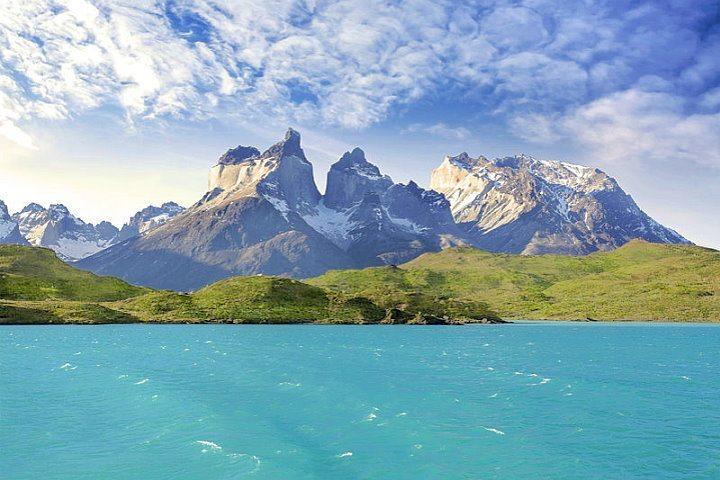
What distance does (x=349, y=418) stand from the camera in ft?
203

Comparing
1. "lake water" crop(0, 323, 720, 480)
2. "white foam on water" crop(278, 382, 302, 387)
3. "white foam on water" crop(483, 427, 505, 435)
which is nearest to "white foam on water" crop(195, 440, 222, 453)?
"lake water" crop(0, 323, 720, 480)

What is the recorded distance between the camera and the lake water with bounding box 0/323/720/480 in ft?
148

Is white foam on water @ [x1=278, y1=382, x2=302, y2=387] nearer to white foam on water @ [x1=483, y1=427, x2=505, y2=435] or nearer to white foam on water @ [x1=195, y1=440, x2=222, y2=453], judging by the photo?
white foam on water @ [x1=195, y1=440, x2=222, y2=453]

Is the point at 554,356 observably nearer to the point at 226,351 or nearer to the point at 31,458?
the point at 226,351

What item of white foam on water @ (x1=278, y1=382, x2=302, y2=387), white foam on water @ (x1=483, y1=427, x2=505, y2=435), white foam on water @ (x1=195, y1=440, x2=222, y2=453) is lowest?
white foam on water @ (x1=195, y1=440, x2=222, y2=453)

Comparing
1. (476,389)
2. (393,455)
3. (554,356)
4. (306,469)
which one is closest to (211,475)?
(306,469)

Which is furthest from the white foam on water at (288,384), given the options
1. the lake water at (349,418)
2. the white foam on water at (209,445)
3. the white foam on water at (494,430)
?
the white foam on water at (494,430)

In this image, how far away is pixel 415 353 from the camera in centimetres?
13988

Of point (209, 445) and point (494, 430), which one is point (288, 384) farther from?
point (494, 430)

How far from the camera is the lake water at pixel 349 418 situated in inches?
1778

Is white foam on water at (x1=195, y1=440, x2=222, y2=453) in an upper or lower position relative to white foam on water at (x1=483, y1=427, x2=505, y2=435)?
lower

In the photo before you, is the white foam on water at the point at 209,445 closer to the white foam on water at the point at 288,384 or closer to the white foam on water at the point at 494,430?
the white foam on water at the point at 494,430

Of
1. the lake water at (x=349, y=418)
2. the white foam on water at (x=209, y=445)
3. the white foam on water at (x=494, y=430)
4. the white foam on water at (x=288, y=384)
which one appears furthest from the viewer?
the white foam on water at (x=288, y=384)

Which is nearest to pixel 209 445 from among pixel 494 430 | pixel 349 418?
pixel 349 418
